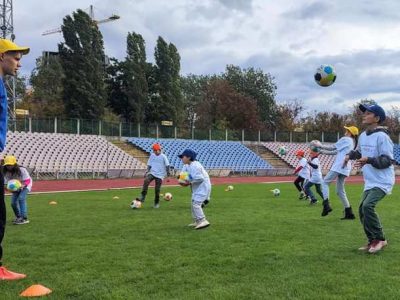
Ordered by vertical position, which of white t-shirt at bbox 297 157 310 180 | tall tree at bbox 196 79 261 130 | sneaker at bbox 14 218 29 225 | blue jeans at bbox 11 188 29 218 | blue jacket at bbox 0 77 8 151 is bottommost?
sneaker at bbox 14 218 29 225

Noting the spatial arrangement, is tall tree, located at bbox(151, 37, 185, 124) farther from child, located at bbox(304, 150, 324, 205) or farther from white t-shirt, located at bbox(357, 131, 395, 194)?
white t-shirt, located at bbox(357, 131, 395, 194)

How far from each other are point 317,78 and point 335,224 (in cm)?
387

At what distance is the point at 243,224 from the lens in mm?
10352

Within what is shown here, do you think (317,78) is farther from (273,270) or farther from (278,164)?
(278,164)

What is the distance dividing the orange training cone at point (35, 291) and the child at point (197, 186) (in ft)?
16.1

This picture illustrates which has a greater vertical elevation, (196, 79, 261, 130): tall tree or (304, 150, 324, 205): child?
(196, 79, 261, 130): tall tree

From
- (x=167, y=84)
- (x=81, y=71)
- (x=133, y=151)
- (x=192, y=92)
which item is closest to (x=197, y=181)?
(x=133, y=151)

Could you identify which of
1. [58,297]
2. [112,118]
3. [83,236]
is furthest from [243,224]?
[112,118]

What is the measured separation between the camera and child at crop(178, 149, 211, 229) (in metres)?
9.91

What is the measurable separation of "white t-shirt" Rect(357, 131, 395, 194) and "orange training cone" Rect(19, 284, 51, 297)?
4668 mm

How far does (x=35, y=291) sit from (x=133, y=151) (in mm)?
34342

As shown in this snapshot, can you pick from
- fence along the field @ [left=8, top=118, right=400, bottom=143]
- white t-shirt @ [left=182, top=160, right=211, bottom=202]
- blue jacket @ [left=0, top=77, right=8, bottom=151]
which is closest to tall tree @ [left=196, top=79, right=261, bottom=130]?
fence along the field @ [left=8, top=118, right=400, bottom=143]

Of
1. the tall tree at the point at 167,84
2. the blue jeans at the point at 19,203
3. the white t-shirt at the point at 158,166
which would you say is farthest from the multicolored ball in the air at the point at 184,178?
the tall tree at the point at 167,84

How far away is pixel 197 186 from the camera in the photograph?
10.2 metres
